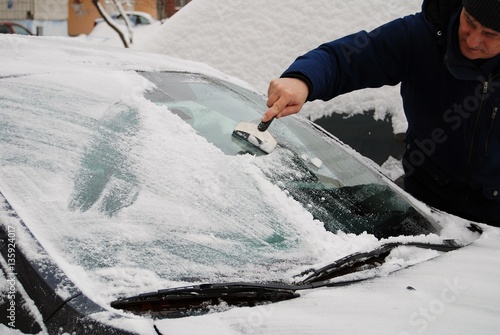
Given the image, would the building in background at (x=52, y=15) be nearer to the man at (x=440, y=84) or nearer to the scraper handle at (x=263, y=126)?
the man at (x=440, y=84)

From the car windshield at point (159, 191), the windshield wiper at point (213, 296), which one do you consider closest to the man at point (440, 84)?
the car windshield at point (159, 191)

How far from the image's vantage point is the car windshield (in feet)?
4.30

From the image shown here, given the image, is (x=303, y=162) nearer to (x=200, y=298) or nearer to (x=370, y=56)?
(x=370, y=56)

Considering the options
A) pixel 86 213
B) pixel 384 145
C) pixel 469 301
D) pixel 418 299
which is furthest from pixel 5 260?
pixel 384 145

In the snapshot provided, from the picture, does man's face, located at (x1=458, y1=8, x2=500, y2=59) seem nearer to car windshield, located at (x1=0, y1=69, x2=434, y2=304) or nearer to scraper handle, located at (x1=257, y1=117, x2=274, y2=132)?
car windshield, located at (x1=0, y1=69, x2=434, y2=304)

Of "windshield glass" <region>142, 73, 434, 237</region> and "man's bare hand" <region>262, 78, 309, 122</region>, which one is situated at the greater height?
"man's bare hand" <region>262, 78, 309, 122</region>

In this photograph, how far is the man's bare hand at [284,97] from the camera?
180 centimetres

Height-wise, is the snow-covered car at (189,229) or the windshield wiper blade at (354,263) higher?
the snow-covered car at (189,229)

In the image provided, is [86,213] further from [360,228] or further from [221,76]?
[221,76]

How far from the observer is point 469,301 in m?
1.36

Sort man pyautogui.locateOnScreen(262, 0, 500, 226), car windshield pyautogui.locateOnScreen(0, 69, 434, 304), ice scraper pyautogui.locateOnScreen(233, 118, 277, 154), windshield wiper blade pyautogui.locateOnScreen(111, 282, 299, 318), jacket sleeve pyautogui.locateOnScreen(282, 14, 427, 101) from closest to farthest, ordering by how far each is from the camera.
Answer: windshield wiper blade pyautogui.locateOnScreen(111, 282, 299, 318) < car windshield pyautogui.locateOnScreen(0, 69, 434, 304) < ice scraper pyautogui.locateOnScreen(233, 118, 277, 154) < man pyautogui.locateOnScreen(262, 0, 500, 226) < jacket sleeve pyautogui.locateOnScreen(282, 14, 427, 101)

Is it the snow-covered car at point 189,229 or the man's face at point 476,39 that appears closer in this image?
the snow-covered car at point 189,229

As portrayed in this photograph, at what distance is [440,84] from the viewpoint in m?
2.12

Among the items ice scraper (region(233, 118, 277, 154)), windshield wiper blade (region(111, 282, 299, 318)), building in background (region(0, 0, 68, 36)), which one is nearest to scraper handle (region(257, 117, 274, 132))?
ice scraper (region(233, 118, 277, 154))
